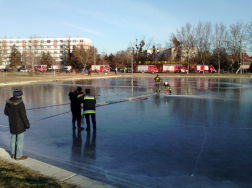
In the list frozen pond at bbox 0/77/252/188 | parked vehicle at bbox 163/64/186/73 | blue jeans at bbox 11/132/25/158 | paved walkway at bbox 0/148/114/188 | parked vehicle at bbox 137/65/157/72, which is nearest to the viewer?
paved walkway at bbox 0/148/114/188

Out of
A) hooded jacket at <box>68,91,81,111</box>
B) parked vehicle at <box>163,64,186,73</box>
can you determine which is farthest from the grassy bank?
parked vehicle at <box>163,64,186,73</box>

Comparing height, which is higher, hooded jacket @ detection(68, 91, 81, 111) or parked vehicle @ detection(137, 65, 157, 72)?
parked vehicle @ detection(137, 65, 157, 72)

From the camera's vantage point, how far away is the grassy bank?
4.24 meters

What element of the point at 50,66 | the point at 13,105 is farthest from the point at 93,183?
the point at 50,66

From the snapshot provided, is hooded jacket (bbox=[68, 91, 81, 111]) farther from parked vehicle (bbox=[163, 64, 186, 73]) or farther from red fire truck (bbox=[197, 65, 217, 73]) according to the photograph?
red fire truck (bbox=[197, 65, 217, 73])

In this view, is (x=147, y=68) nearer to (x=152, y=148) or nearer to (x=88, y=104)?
(x=88, y=104)

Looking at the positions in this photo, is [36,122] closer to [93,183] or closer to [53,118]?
[53,118]

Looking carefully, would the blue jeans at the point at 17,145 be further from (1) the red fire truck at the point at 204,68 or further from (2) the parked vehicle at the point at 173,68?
(1) the red fire truck at the point at 204,68

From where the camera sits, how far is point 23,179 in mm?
4523

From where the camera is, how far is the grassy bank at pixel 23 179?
4.24 meters

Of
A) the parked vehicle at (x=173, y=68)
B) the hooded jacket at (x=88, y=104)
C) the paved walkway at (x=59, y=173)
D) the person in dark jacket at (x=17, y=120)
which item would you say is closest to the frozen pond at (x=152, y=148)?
the paved walkway at (x=59, y=173)

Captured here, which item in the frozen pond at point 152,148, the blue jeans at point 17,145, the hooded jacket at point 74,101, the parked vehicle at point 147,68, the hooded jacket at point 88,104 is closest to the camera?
the frozen pond at point 152,148

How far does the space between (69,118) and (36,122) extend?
1.47m

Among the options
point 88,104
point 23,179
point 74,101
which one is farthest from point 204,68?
point 23,179
